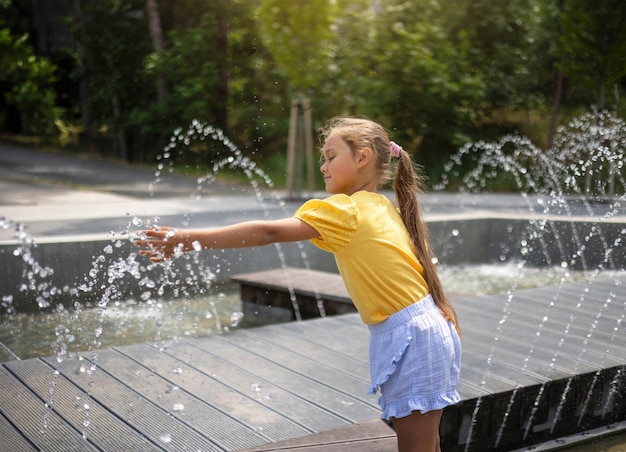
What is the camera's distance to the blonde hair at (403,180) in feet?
6.89

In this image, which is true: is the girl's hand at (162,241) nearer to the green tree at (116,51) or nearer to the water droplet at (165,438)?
the water droplet at (165,438)

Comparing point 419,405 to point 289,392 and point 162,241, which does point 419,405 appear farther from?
point 289,392

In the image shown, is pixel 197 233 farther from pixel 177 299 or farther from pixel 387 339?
pixel 177 299

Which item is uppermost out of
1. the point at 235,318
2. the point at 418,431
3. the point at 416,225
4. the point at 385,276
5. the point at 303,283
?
the point at 416,225

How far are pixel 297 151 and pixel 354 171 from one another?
9445 mm

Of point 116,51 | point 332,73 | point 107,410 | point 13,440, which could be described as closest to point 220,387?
point 107,410

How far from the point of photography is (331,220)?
6.46 ft

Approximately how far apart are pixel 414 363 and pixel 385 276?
0.24 metres

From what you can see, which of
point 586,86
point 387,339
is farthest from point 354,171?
point 586,86

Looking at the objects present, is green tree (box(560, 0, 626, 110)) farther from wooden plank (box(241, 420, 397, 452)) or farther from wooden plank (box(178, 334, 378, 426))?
wooden plank (box(241, 420, 397, 452))

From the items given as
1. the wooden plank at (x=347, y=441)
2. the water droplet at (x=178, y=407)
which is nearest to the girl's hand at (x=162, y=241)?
the wooden plank at (x=347, y=441)

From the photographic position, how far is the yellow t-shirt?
1981mm

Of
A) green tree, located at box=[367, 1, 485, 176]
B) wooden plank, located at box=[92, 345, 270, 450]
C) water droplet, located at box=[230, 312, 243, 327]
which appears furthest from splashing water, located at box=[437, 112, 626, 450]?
water droplet, located at box=[230, 312, 243, 327]

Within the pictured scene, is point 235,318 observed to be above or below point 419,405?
below
